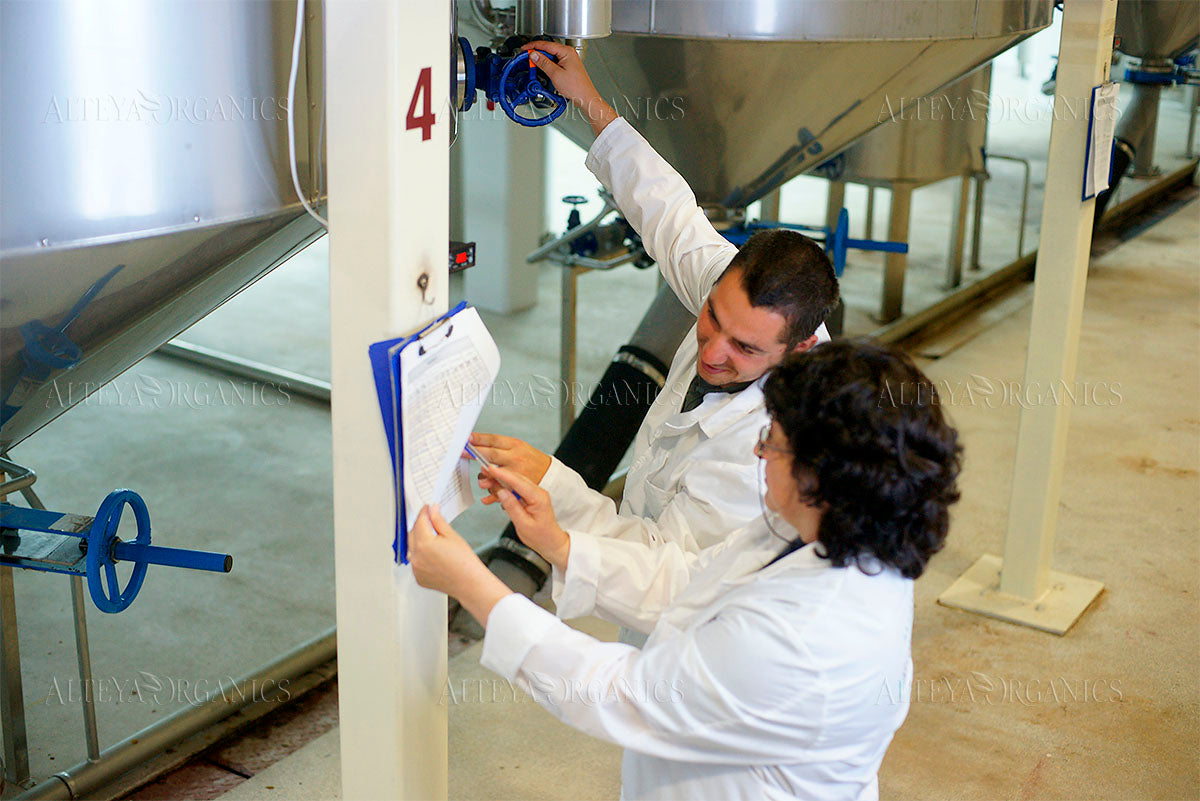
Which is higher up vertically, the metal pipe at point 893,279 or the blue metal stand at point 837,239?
the blue metal stand at point 837,239

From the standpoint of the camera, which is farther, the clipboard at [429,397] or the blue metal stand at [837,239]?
the blue metal stand at [837,239]

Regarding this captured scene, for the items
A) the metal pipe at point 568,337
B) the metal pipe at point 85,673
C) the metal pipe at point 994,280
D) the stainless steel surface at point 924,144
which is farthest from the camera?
the metal pipe at point 994,280

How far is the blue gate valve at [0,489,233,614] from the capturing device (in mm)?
1649

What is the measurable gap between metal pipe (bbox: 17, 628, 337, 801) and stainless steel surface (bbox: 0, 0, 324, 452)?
2.85 ft

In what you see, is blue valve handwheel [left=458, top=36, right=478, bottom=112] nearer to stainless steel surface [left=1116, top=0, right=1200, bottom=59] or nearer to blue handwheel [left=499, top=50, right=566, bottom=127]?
blue handwheel [left=499, top=50, right=566, bottom=127]

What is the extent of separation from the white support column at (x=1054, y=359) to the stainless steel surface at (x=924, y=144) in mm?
1965

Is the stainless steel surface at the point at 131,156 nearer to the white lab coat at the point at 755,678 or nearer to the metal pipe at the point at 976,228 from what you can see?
the white lab coat at the point at 755,678

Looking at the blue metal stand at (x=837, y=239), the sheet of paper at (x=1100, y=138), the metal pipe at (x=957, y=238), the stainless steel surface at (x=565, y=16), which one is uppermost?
the stainless steel surface at (x=565, y=16)

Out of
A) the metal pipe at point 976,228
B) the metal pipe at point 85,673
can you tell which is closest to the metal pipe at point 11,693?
the metal pipe at point 85,673

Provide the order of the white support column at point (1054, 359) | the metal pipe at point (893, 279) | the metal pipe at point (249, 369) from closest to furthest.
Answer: the white support column at point (1054, 359) < the metal pipe at point (249, 369) < the metal pipe at point (893, 279)

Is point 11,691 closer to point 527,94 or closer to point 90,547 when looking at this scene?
point 90,547

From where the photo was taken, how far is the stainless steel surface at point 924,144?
4711 millimetres

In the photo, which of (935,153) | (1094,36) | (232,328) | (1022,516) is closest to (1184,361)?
(935,153)

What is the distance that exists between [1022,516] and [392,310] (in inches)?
89.3
